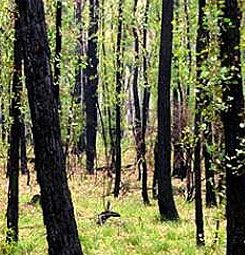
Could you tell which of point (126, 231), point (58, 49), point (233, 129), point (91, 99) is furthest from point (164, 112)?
point (91, 99)

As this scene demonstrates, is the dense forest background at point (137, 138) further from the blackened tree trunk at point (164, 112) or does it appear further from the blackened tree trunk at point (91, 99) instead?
the blackened tree trunk at point (91, 99)

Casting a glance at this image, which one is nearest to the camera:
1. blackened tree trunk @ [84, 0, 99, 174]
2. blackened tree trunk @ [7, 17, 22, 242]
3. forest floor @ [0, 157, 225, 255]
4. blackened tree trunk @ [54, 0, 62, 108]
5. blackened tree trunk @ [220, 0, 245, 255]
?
blackened tree trunk @ [220, 0, 245, 255]

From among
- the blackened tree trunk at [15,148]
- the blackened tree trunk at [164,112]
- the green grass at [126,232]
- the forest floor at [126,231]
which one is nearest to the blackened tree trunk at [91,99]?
the forest floor at [126,231]

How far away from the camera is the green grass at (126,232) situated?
35.4 feet

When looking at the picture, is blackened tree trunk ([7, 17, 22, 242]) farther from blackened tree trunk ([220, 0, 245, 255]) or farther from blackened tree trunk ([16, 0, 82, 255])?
blackened tree trunk ([220, 0, 245, 255])

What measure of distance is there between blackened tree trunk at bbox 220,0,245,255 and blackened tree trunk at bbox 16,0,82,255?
210cm

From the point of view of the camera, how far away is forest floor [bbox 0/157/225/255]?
10.8 m

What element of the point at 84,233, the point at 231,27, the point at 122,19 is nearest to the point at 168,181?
the point at 84,233

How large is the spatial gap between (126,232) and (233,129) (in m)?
6.49

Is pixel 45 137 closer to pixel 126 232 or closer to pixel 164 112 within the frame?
pixel 126 232

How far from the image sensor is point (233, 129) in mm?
6656

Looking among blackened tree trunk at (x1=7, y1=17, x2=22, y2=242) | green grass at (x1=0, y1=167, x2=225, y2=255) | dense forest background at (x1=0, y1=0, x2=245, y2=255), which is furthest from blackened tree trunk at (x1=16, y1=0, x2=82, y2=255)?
blackened tree trunk at (x1=7, y1=17, x2=22, y2=242)

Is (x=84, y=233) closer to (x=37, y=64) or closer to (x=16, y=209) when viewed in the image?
(x=16, y=209)

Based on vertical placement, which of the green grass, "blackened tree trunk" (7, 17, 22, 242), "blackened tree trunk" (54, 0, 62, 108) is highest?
"blackened tree trunk" (54, 0, 62, 108)
